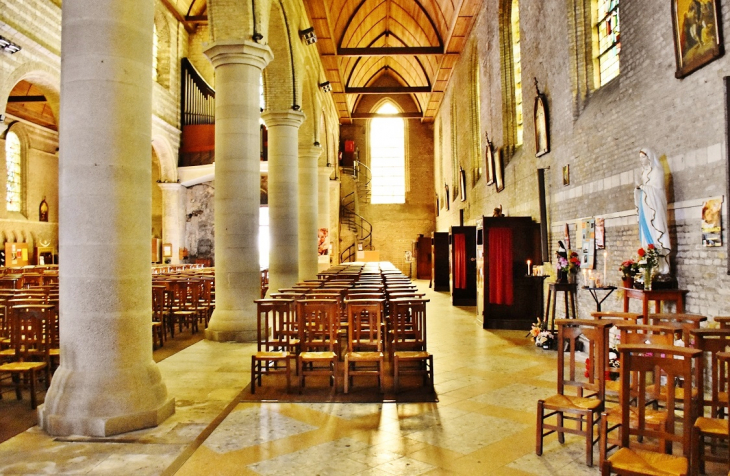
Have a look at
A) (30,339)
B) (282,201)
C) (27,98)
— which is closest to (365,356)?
(30,339)

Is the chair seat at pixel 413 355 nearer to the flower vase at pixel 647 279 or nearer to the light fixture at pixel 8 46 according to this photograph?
the flower vase at pixel 647 279

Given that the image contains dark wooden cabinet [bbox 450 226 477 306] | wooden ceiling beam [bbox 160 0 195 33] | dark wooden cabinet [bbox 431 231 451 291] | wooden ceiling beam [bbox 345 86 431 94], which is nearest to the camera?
dark wooden cabinet [bbox 450 226 477 306]

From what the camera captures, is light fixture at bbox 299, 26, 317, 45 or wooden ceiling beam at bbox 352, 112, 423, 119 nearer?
light fixture at bbox 299, 26, 317, 45

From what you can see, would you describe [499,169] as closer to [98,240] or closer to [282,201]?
[282,201]

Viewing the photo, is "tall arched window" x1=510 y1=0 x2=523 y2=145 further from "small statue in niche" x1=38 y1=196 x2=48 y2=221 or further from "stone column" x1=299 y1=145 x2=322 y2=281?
"small statue in niche" x1=38 y1=196 x2=48 y2=221

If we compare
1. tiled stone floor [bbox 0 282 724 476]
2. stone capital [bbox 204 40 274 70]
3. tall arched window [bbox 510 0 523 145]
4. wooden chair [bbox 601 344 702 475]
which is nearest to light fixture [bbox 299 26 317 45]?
tall arched window [bbox 510 0 523 145]

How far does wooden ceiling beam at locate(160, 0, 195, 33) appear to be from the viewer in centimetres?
1967

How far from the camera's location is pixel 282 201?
11820 mm

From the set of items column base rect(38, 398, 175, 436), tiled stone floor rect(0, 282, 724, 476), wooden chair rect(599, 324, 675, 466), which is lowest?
tiled stone floor rect(0, 282, 724, 476)

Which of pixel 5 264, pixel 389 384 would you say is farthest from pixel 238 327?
pixel 5 264

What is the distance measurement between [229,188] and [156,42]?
14.5m

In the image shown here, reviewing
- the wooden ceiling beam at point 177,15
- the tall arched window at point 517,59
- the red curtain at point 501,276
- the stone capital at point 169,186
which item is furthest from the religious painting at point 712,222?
the wooden ceiling beam at point 177,15

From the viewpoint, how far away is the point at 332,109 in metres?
24.1

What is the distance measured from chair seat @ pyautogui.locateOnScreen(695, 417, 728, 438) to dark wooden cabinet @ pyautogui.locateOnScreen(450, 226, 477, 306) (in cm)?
1029
